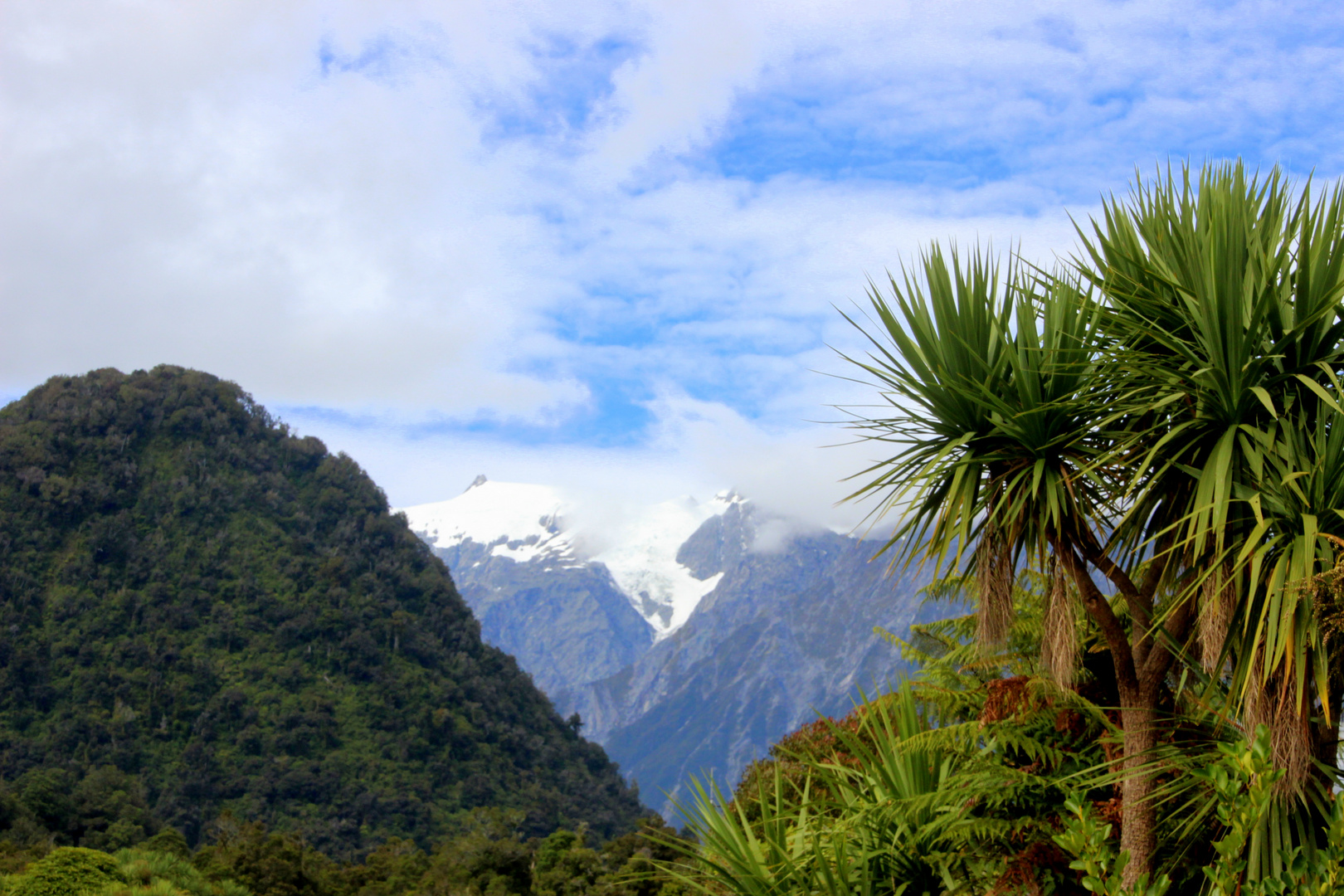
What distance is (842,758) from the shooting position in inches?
347

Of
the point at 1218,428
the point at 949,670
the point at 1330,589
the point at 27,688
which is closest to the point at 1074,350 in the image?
the point at 1218,428

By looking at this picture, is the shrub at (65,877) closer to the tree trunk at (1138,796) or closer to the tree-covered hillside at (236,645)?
the tree trunk at (1138,796)

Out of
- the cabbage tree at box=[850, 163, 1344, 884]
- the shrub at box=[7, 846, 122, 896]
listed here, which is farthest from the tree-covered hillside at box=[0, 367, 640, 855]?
the cabbage tree at box=[850, 163, 1344, 884]

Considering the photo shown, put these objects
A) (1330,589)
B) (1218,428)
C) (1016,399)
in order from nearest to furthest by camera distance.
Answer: (1330,589) → (1218,428) → (1016,399)

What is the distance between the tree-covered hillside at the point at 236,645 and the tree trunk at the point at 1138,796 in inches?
1821

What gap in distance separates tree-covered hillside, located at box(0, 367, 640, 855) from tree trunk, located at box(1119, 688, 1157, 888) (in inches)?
1821

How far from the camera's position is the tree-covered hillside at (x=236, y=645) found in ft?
178

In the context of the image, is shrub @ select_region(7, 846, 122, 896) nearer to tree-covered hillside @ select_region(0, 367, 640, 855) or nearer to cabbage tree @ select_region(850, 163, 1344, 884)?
cabbage tree @ select_region(850, 163, 1344, 884)

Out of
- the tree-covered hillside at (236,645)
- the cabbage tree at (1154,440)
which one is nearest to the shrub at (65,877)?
the cabbage tree at (1154,440)

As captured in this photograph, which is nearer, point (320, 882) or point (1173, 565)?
point (1173, 565)

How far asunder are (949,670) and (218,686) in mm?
61964

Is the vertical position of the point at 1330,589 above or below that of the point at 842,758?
above

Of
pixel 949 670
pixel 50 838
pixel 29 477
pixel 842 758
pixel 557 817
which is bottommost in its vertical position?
pixel 557 817

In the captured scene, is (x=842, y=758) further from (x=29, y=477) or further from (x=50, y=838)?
(x=29, y=477)
